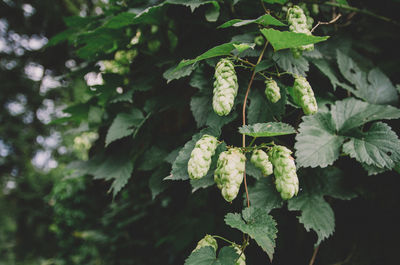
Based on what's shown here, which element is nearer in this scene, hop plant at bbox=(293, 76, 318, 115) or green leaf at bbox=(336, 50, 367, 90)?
hop plant at bbox=(293, 76, 318, 115)

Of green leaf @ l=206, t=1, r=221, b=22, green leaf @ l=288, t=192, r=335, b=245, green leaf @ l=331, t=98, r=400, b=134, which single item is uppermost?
green leaf @ l=206, t=1, r=221, b=22

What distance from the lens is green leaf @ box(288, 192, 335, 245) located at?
2.96 feet

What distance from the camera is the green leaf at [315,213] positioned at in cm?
90

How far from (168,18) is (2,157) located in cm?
532

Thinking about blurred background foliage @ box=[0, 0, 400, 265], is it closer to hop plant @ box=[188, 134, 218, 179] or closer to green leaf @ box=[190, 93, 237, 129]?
green leaf @ box=[190, 93, 237, 129]

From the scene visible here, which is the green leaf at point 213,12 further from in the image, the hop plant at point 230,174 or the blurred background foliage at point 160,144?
the hop plant at point 230,174

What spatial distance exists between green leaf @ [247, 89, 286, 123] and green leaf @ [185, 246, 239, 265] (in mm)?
448

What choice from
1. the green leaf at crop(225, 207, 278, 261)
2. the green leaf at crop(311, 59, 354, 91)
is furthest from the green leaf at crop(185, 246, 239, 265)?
the green leaf at crop(311, 59, 354, 91)

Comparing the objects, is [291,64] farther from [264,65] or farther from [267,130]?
[267,130]

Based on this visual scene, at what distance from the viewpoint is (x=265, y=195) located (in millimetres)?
955

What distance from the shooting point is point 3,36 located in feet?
15.0

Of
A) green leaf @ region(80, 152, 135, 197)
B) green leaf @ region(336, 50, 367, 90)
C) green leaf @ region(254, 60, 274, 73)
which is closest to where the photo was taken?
green leaf @ region(254, 60, 274, 73)

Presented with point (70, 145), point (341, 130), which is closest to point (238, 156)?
point (341, 130)

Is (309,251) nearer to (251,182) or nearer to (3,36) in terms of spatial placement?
(251,182)
